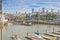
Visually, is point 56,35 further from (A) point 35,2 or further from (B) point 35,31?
(A) point 35,2

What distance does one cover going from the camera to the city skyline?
1.90 m

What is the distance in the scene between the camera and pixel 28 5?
1926 millimetres

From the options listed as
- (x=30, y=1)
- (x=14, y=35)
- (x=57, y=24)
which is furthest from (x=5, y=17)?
(x=57, y=24)

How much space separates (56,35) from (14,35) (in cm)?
68

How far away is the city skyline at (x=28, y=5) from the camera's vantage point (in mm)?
1903

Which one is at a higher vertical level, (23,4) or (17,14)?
(23,4)

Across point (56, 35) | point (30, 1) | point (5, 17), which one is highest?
point (30, 1)

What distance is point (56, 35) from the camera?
1.88 metres

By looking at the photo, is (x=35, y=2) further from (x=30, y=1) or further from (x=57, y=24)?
(x=57, y=24)

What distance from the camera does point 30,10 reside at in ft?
6.33

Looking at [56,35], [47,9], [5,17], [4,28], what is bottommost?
[56,35]

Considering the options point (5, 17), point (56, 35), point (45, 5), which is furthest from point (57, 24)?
point (5, 17)

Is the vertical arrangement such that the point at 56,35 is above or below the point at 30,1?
below

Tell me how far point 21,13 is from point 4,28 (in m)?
0.37
